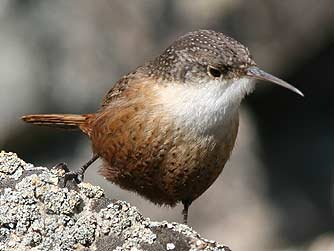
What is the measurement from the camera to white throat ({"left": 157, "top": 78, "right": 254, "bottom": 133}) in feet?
20.9

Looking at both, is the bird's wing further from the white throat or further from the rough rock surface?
the rough rock surface

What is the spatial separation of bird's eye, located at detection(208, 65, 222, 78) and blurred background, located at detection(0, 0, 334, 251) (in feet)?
13.4

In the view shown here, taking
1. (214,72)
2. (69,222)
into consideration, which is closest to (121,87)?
(214,72)

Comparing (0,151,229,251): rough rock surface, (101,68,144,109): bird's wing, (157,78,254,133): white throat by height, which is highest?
(101,68,144,109): bird's wing

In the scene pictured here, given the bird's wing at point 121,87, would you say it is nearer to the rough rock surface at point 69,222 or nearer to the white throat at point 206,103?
the white throat at point 206,103

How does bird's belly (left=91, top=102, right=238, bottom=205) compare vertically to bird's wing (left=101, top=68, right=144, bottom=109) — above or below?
below

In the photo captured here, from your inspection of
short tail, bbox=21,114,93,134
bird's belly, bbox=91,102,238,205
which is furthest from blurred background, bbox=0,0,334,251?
bird's belly, bbox=91,102,238,205

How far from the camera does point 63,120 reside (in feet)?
25.5

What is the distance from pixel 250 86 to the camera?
6.48 metres

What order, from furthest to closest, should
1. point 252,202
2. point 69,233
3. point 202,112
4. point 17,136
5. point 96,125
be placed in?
point 252,202 < point 17,136 < point 96,125 < point 202,112 < point 69,233

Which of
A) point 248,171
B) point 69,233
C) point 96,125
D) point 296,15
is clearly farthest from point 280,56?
point 69,233

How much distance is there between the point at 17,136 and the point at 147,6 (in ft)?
5.92

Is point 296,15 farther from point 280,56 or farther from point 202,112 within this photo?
point 202,112

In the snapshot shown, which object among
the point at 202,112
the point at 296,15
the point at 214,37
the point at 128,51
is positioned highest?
the point at 296,15
